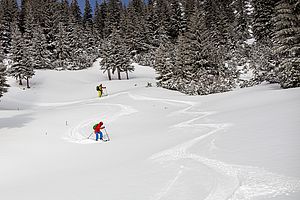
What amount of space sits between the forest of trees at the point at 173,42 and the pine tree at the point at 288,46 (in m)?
0.08

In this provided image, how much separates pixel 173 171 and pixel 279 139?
3.61 meters

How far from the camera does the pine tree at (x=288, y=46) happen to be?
22438mm

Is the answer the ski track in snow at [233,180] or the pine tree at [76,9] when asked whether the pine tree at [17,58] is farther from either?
the pine tree at [76,9]

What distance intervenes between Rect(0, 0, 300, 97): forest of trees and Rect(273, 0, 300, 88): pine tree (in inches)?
3.0

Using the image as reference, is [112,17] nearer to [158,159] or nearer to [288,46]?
[288,46]

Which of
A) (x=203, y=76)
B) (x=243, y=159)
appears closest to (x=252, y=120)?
(x=243, y=159)

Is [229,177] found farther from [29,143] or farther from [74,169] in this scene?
[29,143]

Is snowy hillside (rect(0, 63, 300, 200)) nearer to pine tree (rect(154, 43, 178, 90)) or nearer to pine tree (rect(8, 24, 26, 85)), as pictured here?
pine tree (rect(154, 43, 178, 90))

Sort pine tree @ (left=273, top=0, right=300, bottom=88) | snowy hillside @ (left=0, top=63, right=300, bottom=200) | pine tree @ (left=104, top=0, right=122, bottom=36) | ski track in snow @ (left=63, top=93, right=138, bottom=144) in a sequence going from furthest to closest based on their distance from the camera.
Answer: pine tree @ (left=104, top=0, right=122, bottom=36) → pine tree @ (left=273, top=0, right=300, bottom=88) → ski track in snow @ (left=63, top=93, right=138, bottom=144) → snowy hillside @ (left=0, top=63, right=300, bottom=200)

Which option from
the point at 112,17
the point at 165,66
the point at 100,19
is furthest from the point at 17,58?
the point at 100,19

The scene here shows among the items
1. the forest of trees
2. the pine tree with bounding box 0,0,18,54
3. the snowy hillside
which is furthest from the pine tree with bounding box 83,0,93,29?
the snowy hillside

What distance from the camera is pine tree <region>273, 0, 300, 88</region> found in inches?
883

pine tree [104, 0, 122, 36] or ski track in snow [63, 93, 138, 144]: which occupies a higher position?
pine tree [104, 0, 122, 36]

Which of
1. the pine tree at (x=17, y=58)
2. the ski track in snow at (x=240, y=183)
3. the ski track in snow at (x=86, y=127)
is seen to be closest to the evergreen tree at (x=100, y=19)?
the pine tree at (x=17, y=58)
